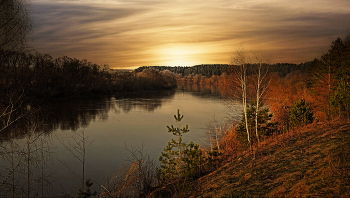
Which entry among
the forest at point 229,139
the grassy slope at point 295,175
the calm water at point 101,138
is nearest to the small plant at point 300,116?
the forest at point 229,139

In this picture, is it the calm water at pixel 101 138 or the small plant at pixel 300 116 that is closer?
the calm water at pixel 101 138

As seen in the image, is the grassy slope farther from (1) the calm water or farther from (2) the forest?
(1) the calm water

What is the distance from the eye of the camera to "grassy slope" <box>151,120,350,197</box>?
543 cm

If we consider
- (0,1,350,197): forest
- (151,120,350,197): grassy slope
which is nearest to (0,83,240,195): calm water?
(0,1,350,197): forest

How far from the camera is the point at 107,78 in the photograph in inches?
3019

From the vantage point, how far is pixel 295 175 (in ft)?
22.0

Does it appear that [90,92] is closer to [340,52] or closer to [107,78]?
[107,78]

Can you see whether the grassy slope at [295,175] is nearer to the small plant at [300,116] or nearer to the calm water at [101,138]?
the calm water at [101,138]

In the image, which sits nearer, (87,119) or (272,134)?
(272,134)

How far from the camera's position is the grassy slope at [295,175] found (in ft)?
17.8

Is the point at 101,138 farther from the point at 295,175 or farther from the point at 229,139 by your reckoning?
the point at 295,175

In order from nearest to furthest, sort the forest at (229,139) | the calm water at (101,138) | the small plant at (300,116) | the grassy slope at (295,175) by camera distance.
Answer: the grassy slope at (295,175) < the forest at (229,139) < the calm water at (101,138) < the small plant at (300,116)

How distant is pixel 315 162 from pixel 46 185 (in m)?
12.4

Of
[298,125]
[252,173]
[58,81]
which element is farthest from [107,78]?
[252,173]
